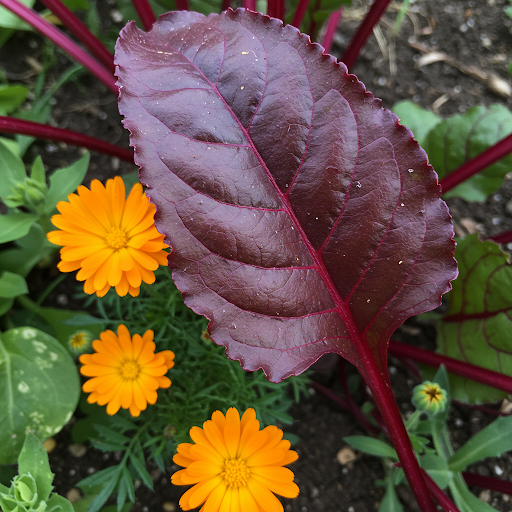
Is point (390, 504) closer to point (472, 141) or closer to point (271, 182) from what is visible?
point (271, 182)

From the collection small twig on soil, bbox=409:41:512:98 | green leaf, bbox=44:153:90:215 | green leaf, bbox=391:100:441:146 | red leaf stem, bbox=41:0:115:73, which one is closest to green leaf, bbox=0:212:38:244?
green leaf, bbox=44:153:90:215

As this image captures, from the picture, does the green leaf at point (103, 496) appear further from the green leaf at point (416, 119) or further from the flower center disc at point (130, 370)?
the green leaf at point (416, 119)

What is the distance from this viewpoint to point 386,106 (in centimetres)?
167

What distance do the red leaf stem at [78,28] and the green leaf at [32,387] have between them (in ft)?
2.50

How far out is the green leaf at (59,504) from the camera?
36.4 inches

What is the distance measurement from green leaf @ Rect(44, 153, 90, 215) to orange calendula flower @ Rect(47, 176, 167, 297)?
23cm

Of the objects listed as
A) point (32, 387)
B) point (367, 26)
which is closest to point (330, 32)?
point (367, 26)

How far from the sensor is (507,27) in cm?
175

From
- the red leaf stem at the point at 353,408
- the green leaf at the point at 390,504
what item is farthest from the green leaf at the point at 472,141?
the green leaf at the point at 390,504

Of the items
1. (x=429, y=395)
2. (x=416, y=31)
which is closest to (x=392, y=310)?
(x=429, y=395)

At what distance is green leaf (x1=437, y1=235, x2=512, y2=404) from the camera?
42.5 inches

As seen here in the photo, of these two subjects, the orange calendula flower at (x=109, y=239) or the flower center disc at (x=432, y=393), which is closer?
the orange calendula flower at (x=109, y=239)

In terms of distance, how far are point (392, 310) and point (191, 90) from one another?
0.54m

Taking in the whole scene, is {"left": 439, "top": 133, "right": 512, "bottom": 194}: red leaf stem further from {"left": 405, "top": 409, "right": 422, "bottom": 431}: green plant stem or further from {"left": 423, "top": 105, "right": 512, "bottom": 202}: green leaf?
{"left": 405, "top": 409, "right": 422, "bottom": 431}: green plant stem
